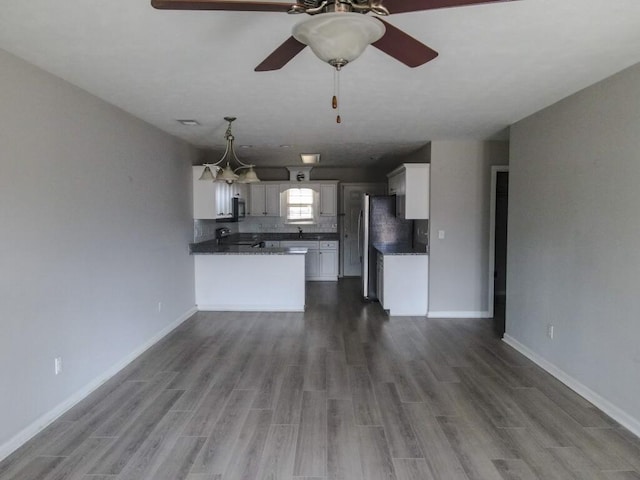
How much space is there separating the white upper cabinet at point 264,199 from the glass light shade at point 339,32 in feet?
22.7

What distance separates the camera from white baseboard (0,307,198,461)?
242 centimetres

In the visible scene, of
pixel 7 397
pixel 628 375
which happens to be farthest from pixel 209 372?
pixel 628 375

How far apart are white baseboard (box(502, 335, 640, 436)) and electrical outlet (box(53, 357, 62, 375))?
385 cm

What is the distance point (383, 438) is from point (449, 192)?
11.8ft

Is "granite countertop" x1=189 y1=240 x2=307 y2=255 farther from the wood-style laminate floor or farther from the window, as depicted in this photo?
the window

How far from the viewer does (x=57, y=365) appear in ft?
9.34

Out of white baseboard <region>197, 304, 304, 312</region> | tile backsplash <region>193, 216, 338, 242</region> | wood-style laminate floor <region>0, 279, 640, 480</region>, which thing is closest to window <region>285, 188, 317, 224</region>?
tile backsplash <region>193, 216, 338, 242</region>

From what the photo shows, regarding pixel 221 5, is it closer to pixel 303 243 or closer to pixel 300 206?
pixel 303 243

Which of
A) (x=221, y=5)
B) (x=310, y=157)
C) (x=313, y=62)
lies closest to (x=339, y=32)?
(x=221, y=5)

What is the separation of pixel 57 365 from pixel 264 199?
5792mm

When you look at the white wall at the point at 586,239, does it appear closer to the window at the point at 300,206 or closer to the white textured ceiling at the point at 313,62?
the white textured ceiling at the point at 313,62

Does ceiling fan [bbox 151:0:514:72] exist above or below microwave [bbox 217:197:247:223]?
above

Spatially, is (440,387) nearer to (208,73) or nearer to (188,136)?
(208,73)

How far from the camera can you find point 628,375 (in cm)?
268
